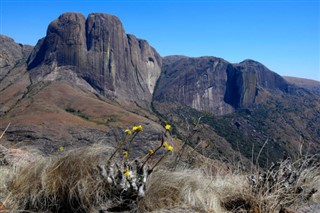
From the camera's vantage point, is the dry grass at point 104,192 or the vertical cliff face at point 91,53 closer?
the dry grass at point 104,192

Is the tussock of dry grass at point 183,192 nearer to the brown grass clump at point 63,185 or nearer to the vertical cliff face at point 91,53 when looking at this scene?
the brown grass clump at point 63,185

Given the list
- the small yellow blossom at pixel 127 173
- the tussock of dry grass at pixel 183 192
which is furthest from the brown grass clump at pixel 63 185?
the tussock of dry grass at pixel 183 192

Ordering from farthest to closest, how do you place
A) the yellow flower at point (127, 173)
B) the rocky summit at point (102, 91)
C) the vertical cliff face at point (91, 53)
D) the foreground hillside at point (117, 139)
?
the vertical cliff face at point (91, 53) → the rocky summit at point (102, 91) → the foreground hillside at point (117, 139) → the yellow flower at point (127, 173)

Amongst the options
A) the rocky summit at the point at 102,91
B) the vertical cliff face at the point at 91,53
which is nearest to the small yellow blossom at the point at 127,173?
the rocky summit at the point at 102,91

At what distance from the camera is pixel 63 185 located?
3.30 metres

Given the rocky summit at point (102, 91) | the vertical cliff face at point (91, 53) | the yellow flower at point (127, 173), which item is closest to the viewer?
the yellow flower at point (127, 173)

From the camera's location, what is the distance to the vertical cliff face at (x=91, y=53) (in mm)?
151875

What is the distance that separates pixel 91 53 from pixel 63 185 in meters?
160

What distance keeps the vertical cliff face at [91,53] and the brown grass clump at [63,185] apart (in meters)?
147

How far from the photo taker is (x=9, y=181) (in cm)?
356

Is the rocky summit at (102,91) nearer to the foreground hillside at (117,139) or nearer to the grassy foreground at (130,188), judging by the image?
the foreground hillside at (117,139)

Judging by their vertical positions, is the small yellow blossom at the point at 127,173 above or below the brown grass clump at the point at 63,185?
above

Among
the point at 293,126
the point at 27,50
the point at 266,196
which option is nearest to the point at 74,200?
the point at 266,196

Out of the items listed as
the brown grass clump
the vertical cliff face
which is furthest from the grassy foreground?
the vertical cliff face
